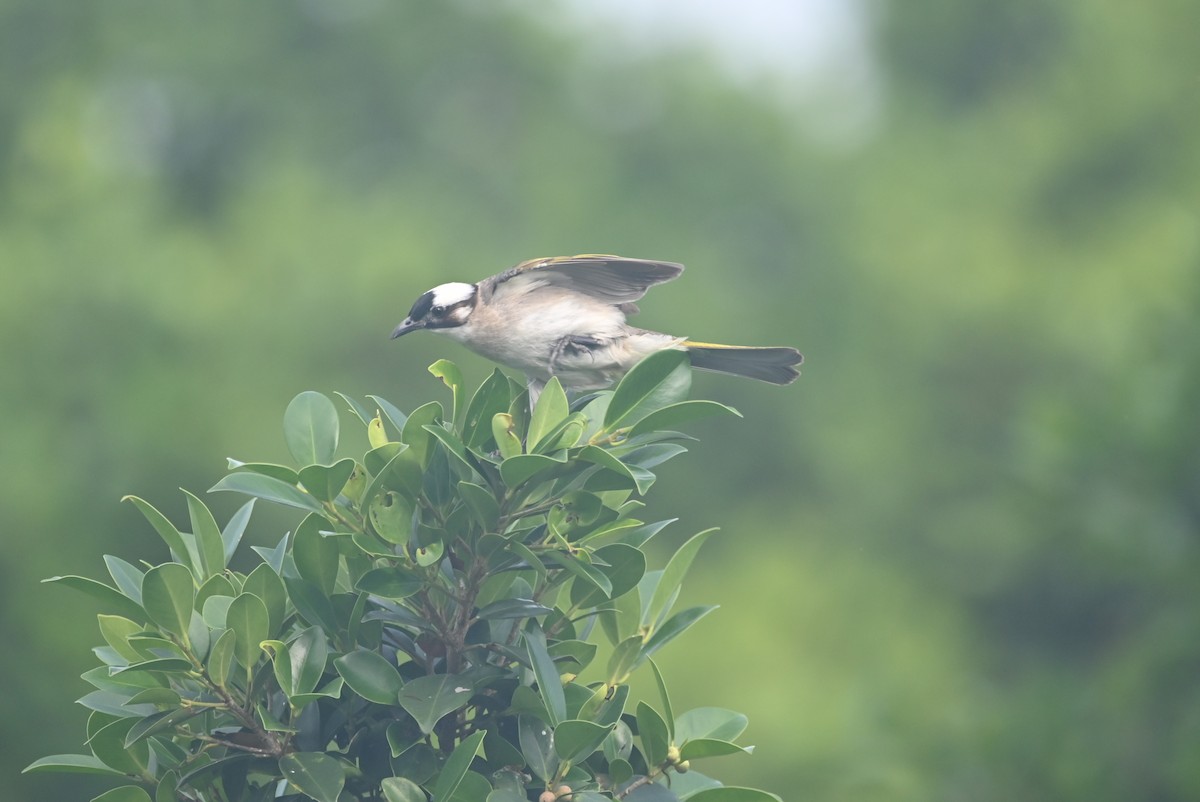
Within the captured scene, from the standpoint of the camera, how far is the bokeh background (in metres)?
9.82

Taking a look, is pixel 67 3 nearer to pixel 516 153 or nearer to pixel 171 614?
pixel 516 153

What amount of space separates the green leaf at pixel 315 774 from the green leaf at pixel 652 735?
0.54 metres

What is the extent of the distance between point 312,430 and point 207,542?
0.97 ft

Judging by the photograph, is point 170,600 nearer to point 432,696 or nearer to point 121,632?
point 121,632

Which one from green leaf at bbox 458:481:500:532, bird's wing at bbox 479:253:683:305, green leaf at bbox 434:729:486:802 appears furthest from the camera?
bird's wing at bbox 479:253:683:305

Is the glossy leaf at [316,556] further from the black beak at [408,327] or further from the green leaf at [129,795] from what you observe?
the black beak at [408,327]

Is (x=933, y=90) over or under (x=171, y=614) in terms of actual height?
over

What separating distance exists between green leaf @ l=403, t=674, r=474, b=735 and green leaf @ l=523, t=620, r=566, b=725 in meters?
0.13

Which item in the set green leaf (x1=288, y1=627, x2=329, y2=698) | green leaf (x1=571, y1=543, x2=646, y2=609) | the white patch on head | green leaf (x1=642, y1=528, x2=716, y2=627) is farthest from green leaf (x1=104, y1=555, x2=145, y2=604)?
the white patch on head

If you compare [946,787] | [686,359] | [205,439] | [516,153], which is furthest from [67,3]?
[686,359]

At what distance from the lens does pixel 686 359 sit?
2777mm

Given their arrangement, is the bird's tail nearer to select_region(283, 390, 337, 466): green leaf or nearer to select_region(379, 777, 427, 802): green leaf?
select_region(283, 390, 337, 466): green leaf

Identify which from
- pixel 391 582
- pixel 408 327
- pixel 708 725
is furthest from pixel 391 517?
pixel 408 327

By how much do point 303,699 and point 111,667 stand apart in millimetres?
419
